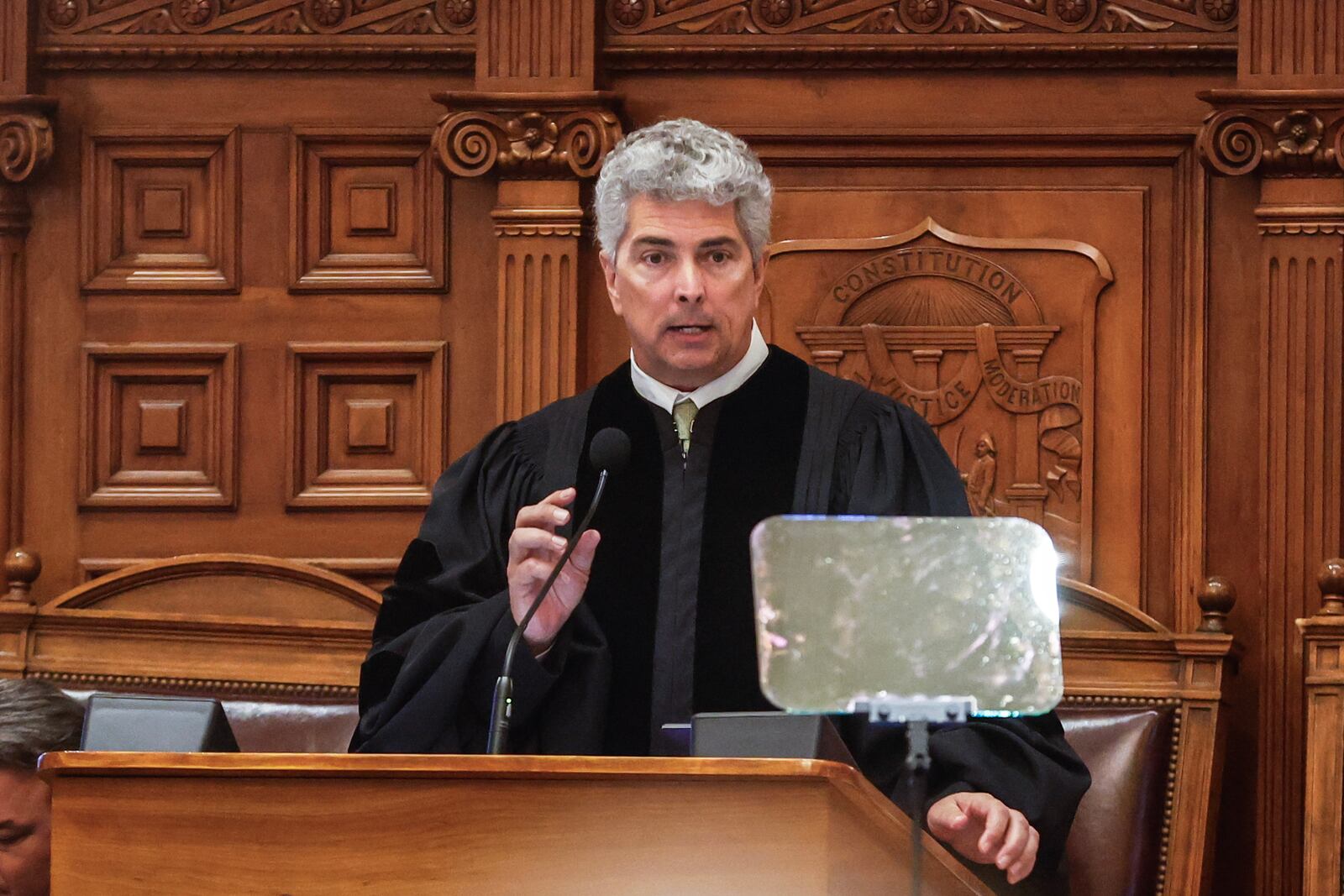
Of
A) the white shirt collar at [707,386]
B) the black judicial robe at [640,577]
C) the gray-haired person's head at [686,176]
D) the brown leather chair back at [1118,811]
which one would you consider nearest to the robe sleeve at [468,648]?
the black judicial robe at [640,577]

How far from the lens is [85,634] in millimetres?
4180

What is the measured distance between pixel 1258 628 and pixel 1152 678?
0.34m

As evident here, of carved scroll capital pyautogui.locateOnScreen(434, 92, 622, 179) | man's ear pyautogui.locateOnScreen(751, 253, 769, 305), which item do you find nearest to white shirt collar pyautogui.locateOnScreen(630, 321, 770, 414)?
man's ear pyautogui.locateOnScreen(751, 253, 769, 305)

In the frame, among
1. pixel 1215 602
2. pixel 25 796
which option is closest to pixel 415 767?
pixel 25 796

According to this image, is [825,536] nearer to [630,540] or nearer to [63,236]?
[630,540]

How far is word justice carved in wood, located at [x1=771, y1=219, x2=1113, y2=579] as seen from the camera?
432cm

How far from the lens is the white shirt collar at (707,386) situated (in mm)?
3402

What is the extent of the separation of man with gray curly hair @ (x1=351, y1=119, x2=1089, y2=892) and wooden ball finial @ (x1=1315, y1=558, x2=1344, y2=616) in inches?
40.4

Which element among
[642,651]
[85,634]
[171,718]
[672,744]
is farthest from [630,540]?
[85,634]

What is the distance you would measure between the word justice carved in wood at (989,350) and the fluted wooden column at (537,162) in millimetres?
551

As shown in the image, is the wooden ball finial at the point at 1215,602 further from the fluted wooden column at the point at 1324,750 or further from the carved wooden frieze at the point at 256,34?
the carved wooden frieze at the point at 256,34

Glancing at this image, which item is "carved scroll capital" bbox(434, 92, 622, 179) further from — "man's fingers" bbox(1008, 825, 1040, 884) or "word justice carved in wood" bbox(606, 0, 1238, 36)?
"man's fingers" bbox(1008, 825, 1040, 884)

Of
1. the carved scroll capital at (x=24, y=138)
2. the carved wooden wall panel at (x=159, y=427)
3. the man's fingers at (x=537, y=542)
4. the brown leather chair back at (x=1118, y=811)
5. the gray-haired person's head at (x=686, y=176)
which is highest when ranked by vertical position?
the carved scroll capital at (x=24, y=138)

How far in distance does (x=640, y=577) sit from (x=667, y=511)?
13cm
